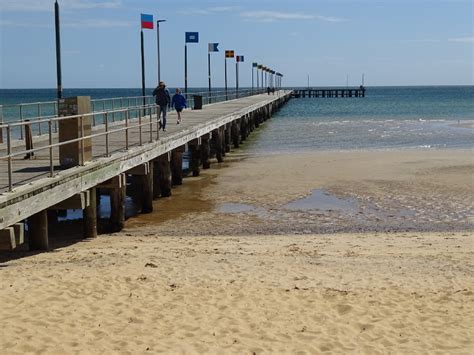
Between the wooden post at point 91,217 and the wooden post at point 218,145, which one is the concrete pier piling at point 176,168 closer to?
the wooden post at point 218,145

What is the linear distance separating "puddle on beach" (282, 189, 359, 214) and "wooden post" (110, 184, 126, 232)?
4216 mm

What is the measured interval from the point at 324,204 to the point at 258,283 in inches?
317

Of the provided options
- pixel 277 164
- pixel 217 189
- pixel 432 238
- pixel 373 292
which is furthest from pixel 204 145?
pixel 373 292

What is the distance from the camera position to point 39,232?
11.0 metres

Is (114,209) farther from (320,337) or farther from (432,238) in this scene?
(320,337)

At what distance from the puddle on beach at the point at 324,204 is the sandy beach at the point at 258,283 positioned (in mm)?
70

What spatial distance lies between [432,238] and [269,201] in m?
5.42

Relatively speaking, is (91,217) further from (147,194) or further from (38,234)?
(147,194)

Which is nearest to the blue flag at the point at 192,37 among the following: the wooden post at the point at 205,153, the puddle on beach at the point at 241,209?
the wooden post at the point at 205,153

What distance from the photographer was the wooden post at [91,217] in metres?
12.3

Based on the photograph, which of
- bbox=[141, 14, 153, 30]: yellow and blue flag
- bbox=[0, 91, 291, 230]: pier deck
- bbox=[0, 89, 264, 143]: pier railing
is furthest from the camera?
bbox=[141, 14, 153, 30]: yellow and blue flag

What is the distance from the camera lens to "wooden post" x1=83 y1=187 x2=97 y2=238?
40.2 ft

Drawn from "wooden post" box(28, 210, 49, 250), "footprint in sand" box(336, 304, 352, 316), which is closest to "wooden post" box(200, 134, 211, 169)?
A: "wooden post" box(28, 210, 49, 250)

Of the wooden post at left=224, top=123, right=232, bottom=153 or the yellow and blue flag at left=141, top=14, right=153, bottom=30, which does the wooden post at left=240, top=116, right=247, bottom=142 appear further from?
the yellow and blue flag at left=141, top=14, right=153, bottom=30
